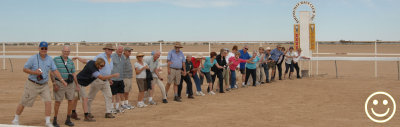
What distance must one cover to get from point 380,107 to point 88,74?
632 cm

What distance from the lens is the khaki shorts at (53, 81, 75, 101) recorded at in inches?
344

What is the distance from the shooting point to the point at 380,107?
10.8m

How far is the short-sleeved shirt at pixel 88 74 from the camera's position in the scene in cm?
918

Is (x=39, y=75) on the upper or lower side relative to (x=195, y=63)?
lower

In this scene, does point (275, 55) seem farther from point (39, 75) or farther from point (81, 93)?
point (39, 75)

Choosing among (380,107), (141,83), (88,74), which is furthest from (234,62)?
(88,74)

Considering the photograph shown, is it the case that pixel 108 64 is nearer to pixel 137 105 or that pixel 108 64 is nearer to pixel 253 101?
pixel 137 105

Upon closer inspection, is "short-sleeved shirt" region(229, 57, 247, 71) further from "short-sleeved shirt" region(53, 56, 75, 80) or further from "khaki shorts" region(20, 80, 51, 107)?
"khaki shorts" region(20, 80, 51, 107)

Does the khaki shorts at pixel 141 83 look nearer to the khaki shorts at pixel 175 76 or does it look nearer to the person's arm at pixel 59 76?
the khaki shorts at pixel 175 76

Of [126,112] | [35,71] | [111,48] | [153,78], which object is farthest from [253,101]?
[35,71]

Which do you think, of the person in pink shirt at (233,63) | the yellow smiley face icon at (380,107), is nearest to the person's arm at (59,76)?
the yellow smiley face icon at (380,107)

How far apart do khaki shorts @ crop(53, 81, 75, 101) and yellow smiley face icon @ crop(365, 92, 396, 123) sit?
18.3 ft

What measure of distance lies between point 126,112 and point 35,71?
9.59ft
